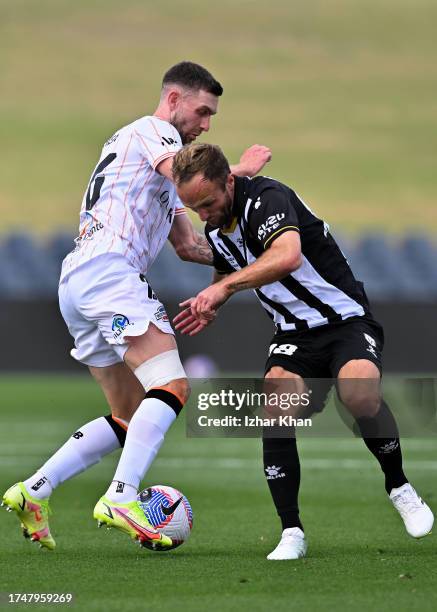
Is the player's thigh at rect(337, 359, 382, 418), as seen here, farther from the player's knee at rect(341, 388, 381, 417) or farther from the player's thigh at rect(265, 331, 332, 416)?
the player's thigh at rect(265, 331, 332, 416)

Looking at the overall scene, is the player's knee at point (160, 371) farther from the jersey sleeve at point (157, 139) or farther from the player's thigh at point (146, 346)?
the jersey sleeve at point (157, 139)

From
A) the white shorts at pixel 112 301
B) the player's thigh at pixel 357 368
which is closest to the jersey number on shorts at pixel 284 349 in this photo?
the player's thigh at pixel 357 368

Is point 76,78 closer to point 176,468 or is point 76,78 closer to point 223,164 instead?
point 176,468

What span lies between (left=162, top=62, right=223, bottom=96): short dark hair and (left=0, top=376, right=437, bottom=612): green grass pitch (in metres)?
2.39

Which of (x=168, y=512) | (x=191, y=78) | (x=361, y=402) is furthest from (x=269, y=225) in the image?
(x=168, y=512)

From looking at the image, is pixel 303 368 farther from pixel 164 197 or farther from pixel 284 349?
pixel 164 197

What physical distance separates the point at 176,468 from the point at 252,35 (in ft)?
74.2

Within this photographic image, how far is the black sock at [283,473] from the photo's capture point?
240 inches

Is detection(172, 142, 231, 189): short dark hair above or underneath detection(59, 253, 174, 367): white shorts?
above

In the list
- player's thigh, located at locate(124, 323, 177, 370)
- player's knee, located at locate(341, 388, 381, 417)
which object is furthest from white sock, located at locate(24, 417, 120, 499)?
player's knee, located at locate(341, 388, 381, 417)

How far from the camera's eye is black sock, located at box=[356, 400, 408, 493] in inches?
244

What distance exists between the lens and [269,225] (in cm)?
586

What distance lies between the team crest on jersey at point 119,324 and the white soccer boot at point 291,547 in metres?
1.25

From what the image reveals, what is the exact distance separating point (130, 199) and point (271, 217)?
0.84 meters
